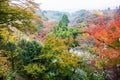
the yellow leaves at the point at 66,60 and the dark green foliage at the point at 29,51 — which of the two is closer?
the yellow leaves at the point at 66,60

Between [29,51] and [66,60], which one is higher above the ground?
[29,51]

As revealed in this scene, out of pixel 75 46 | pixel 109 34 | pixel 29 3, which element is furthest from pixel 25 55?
pixel 29 3

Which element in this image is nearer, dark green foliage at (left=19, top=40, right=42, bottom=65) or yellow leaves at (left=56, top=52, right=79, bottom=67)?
yellow leaves at (left=56, top=52, right=79, bottom=67)

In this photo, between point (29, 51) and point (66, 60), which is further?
point (29, 51)

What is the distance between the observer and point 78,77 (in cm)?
2491

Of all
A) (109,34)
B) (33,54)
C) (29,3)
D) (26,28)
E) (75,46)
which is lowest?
(75,46)

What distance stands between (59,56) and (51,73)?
5.56ft

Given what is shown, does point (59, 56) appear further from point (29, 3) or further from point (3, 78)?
point (29, 3)

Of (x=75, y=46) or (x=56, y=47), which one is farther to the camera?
(x=75, y=46)

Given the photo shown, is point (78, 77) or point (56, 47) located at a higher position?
point (56, 47)

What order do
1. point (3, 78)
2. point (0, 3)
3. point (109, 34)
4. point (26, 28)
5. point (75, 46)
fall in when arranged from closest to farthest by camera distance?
1. point (0, 3)
2. point (26, 28)
3. point (109, 34)
4. point (3, 78)
5. point (75, 46)

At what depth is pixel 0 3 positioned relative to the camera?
26.7 ft

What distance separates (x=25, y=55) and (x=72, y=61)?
176 inches

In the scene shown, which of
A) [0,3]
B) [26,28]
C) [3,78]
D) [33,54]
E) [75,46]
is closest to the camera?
[0,3]
